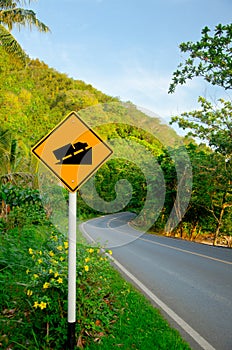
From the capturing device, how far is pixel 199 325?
4465 millimetres

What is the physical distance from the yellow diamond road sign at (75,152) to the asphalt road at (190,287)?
2180 millimetres

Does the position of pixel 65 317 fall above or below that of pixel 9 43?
below

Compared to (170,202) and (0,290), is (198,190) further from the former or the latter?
(0,290)

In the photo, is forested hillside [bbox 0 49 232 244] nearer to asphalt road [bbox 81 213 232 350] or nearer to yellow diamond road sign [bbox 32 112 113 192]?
yellow diamond road sign [bbox 32 112 113 192]

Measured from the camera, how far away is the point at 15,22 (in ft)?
62.7

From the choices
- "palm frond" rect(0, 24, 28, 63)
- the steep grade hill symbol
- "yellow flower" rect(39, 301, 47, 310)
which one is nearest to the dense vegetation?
"yellow flower" rect(39, 301, 47, 310)

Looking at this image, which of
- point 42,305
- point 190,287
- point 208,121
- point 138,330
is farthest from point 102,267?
point 208,121

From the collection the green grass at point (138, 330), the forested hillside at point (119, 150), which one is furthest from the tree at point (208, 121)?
the green grass at point (138, 330)

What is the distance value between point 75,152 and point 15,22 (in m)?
18.0

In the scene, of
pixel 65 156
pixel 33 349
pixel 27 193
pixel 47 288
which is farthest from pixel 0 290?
pixel 27 193

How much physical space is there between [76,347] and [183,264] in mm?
5643

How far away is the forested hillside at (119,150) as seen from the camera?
4.82 metres

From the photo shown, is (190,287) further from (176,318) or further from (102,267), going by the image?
(102,267)

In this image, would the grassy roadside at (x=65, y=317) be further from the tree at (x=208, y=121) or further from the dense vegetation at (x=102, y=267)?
the tree at (x=208, y=121)
